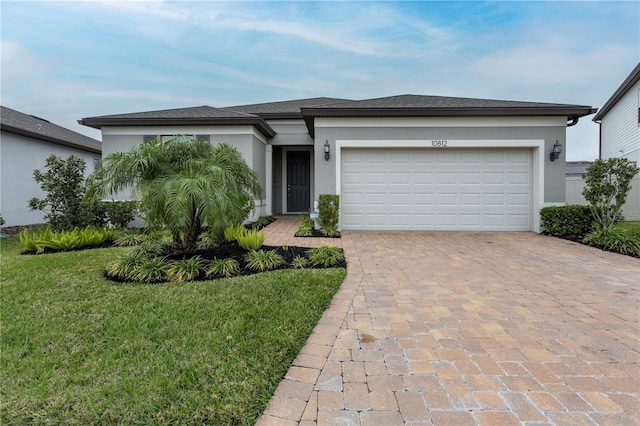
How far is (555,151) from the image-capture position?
8.34m

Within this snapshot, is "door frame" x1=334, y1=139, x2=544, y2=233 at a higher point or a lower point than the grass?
higher

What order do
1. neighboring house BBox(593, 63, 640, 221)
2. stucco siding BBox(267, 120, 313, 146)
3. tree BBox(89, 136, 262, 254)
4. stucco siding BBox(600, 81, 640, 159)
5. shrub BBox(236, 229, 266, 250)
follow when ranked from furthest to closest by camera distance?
1. stucco siding BBox(600, 81, 640, 159)
2. stucco siding BBox(267, 120, 313, 146)
3. neighboring house BBox(593, 63, 640, 221)
4. shrub BBox(236, 229, 266, 250)
5. tree BBox(89, 136, 262, 254)

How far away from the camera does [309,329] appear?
9.29ft

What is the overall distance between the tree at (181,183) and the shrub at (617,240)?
740cm

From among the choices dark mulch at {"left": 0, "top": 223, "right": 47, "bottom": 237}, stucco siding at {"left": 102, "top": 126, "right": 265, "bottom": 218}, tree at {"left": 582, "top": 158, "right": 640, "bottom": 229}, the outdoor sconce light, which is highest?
stucco siding at {"left": 102, "top": 126, "right": 265, "bottom": 218}

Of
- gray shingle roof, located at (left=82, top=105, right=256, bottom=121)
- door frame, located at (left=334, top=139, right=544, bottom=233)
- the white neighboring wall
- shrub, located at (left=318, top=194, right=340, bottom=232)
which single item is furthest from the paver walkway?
the white neighboring wall

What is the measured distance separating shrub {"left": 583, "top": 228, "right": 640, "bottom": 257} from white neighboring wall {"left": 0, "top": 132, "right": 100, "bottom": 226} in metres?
15.9

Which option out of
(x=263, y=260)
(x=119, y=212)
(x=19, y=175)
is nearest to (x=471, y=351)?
(x=263, y=260)

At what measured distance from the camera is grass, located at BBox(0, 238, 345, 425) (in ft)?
6.10

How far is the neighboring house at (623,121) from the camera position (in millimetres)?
12461

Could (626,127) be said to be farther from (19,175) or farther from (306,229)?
(19,175)

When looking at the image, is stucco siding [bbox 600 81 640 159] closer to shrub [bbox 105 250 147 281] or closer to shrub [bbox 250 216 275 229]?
shrub [bbox 250 216 275 229]

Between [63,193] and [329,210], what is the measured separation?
6.49 m

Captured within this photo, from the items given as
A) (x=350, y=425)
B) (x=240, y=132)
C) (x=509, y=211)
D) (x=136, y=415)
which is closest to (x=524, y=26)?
(x=509, y=211)
